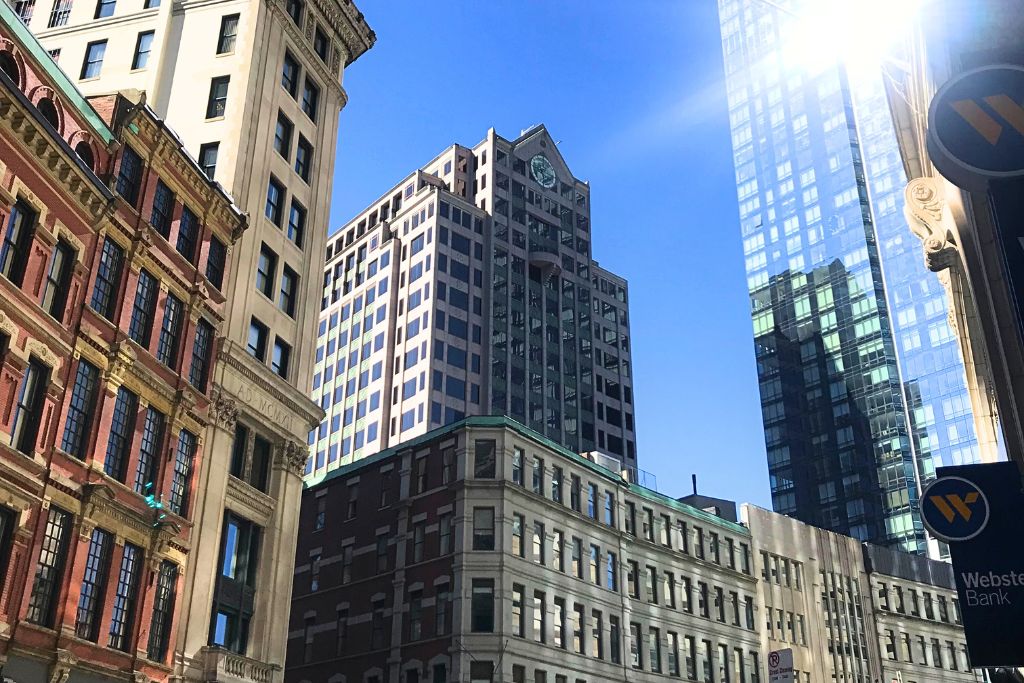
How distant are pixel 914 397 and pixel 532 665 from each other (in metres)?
110

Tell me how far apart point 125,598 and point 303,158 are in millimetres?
25930

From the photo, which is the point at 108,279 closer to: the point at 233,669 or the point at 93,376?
the point at 93,376

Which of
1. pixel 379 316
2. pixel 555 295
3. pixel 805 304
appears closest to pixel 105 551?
pixel 379 316

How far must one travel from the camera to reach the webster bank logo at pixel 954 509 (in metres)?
17.2

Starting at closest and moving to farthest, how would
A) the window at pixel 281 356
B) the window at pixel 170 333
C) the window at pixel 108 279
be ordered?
1. the window at pixel 108 279
2. the window at pixel 170 333
3. the window at pixel 281 356

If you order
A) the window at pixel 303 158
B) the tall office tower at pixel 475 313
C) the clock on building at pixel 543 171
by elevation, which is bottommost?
the window at pixel 303 158

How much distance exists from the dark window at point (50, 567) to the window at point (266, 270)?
16963 mm

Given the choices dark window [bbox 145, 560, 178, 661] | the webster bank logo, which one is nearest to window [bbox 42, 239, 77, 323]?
dark window [bbox 145, 560, 178, 661]

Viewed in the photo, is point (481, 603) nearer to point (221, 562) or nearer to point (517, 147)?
point (221, 562)

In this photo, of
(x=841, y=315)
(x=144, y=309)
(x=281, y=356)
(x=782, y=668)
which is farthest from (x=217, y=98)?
(x=841, y=315)

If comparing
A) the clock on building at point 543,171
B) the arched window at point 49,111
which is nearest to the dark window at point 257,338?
the arched window at point 49,111

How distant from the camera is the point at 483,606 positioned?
55625 mm

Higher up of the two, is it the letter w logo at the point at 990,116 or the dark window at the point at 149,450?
the dark window at the point at 149,450

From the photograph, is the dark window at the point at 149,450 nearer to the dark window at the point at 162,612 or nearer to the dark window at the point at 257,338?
the dark window at the point at 162,612
